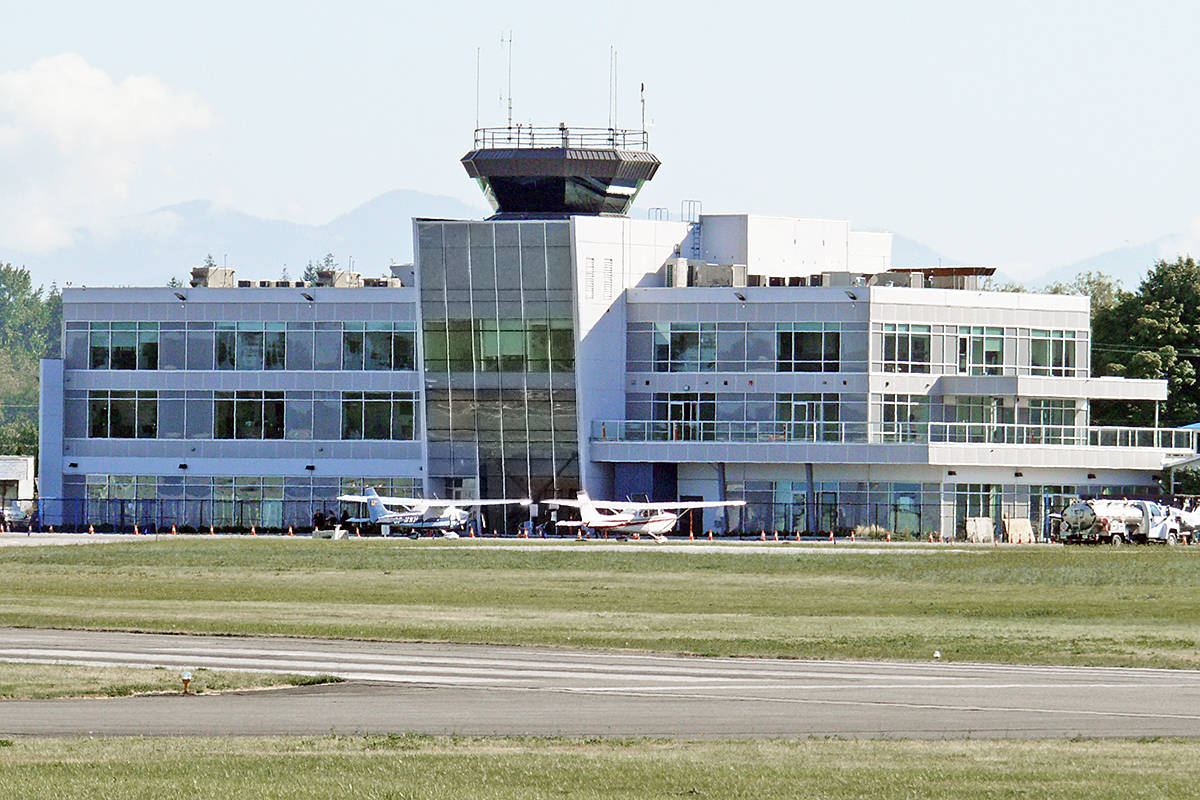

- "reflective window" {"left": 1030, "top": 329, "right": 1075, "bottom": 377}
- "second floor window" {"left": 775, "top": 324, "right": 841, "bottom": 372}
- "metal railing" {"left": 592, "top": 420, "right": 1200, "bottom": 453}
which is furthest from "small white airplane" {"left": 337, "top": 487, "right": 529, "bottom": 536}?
"reflective window" {"left": 1030, "top": 329, "right": 1075, "bottom": 377}

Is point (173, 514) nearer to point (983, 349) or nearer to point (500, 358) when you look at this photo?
point (500, 358)

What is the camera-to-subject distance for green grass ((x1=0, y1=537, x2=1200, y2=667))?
41.7m

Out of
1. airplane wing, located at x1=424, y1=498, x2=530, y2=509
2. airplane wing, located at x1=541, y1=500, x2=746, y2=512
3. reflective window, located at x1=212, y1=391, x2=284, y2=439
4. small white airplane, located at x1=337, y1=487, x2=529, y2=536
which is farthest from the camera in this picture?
reflective window, located at x1=212, y1=391, x2=284, y2=439

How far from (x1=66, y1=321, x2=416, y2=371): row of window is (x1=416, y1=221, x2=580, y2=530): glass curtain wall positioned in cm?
337

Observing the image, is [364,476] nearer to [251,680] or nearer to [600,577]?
[600,577]

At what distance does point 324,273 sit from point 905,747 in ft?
337

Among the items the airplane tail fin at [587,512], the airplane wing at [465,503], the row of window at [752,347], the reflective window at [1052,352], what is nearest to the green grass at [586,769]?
the airplane tail fin at [587,512]

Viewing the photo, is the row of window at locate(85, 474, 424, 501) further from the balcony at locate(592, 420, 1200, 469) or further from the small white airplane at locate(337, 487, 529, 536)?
the balcony at locate(592, 420, 1200, 469)

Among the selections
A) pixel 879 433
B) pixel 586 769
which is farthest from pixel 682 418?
pixel 586 769

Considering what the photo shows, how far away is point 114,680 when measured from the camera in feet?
105

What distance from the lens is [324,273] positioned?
406ft

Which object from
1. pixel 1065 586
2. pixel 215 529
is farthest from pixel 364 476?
pixel 1065 586

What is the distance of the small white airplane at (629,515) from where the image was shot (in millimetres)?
102875

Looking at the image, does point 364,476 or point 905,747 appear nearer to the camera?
point 905,747
